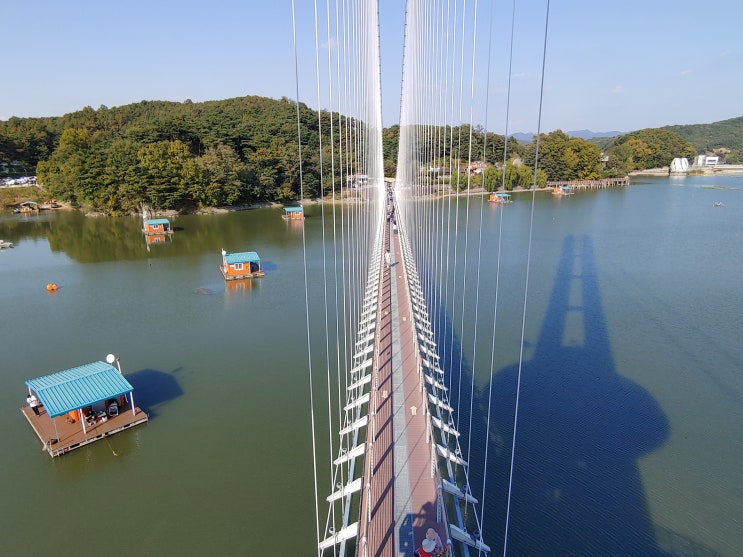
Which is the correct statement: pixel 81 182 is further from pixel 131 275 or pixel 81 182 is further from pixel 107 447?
pixel 107 447

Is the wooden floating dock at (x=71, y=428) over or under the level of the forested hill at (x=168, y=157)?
under

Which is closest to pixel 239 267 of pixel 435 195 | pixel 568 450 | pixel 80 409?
pixel 80 409

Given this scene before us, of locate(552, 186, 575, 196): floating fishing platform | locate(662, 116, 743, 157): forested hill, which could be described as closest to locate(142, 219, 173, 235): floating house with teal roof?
locate(552, 186, 575, 196): floating fishing platform

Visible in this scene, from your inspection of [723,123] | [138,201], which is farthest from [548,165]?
[723,123]

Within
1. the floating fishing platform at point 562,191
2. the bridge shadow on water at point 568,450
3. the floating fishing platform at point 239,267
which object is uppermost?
the floating fishing platform at point 562,191

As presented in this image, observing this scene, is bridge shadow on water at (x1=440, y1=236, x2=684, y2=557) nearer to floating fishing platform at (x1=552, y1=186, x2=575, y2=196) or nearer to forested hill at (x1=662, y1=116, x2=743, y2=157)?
floating fishing platform at (x1=552, y1=186, x2=575, y2=196)

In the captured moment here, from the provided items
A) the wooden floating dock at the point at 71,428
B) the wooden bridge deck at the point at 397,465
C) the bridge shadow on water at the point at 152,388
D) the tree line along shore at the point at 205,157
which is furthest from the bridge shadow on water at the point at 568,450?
the tree line along shore at the point at 205,157

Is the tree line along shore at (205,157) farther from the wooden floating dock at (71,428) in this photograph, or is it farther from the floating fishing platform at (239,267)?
the wooden floating dock at (71,428)
